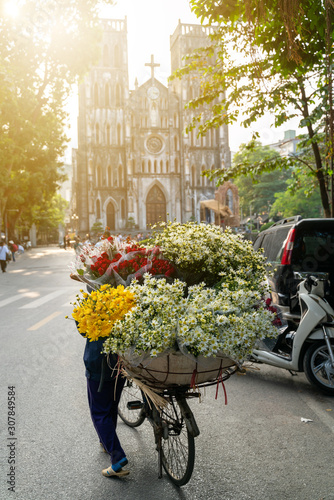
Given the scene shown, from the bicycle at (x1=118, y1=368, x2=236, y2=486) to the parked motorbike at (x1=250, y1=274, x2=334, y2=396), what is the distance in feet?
7.11

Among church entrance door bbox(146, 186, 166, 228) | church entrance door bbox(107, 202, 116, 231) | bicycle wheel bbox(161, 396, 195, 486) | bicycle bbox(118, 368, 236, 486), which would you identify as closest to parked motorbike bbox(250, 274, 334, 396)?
bicycle bbox(118, 368, 236, 486)

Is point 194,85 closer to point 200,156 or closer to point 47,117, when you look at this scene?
point 200,156

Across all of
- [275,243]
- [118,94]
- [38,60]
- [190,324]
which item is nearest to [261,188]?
[118,94]

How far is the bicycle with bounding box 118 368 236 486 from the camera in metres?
3.28

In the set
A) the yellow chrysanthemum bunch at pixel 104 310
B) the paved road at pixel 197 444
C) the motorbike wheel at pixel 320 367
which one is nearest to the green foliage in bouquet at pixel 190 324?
the yellow chrysanthemum bunch at pixel 104 310

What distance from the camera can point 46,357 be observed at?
721 cm

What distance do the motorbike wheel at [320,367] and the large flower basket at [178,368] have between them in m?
2.62

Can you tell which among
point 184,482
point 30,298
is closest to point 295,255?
point 184,482

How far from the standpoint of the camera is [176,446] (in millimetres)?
3459

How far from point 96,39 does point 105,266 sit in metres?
31.0

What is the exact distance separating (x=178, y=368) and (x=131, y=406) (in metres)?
1.25

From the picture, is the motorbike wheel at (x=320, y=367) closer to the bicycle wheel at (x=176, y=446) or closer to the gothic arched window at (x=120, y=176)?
the bicycle wheel at (x=176, y=446)

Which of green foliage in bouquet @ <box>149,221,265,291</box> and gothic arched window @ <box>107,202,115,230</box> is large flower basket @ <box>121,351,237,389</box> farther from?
gothic arched window @ <box>107,202,115,230</box>

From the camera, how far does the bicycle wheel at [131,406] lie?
4121 millimetres
